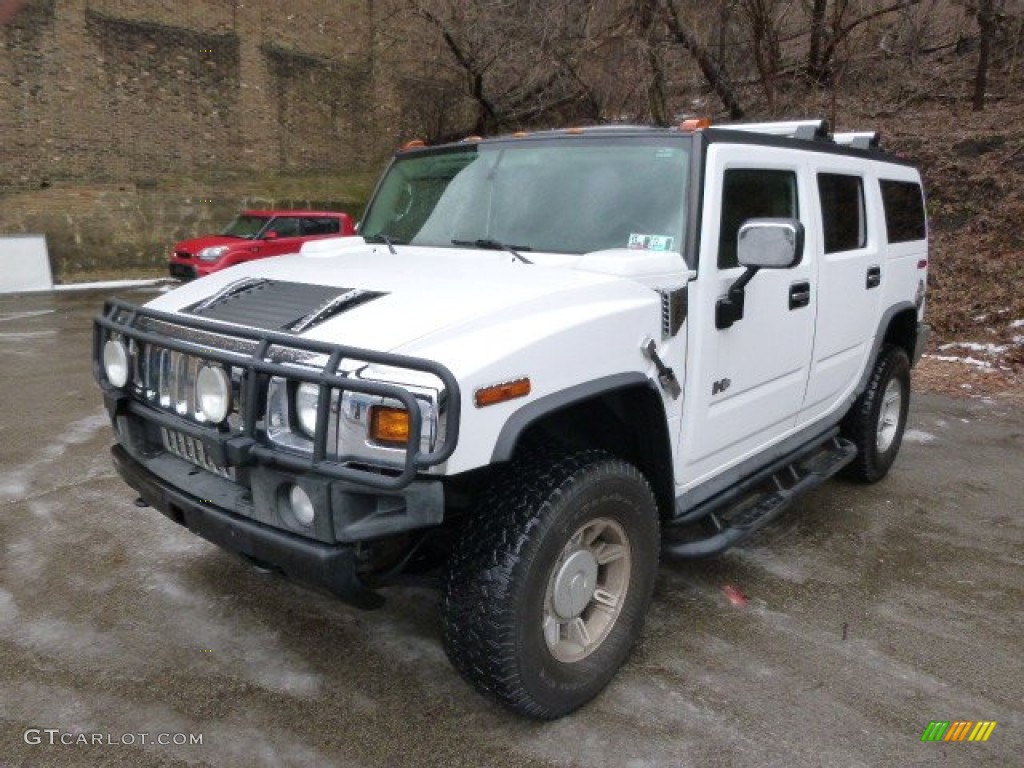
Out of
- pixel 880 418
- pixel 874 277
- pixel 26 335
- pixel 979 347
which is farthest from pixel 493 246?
pixel 26 335

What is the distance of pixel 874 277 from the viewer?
14.3 ft

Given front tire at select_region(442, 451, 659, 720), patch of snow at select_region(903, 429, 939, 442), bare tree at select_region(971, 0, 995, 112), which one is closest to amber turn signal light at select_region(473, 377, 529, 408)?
front tire at select_region(442, 451, 659, 720)

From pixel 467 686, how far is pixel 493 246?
67.0 inches

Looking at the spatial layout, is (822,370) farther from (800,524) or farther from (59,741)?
(59,741)

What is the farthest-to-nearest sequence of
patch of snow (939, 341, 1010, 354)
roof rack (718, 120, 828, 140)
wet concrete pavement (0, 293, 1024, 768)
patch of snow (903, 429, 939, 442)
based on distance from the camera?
1. patch of snow (939, 341, 1010, 354)
2. patch of snow (903, 429, 939, 442)
3. roof rack (718, 120, 828, 140)
4. wet concrete pavement (0, 293, 1024, 768)

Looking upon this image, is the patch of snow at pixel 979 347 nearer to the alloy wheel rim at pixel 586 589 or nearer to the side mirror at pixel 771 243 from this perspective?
the side mirror at pixel 771 243

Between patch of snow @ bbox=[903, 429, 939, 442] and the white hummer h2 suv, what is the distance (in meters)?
2.39

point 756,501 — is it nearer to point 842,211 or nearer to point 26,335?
point 842,211

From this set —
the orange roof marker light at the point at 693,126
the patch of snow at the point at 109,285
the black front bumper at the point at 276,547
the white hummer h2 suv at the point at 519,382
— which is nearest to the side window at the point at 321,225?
the patch of snow at the point at 109,285

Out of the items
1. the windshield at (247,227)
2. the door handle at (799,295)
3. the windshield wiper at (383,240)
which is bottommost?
the windshield at (247,227)

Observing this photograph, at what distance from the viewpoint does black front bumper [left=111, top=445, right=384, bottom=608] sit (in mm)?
2232

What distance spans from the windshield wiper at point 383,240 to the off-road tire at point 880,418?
2783 millimetres

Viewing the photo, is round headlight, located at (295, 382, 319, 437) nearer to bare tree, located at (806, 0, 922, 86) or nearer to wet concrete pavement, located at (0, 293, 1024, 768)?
wet concrete pavement, located at (0, 293, 1024, 768)

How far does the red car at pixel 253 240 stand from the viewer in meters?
14.4
